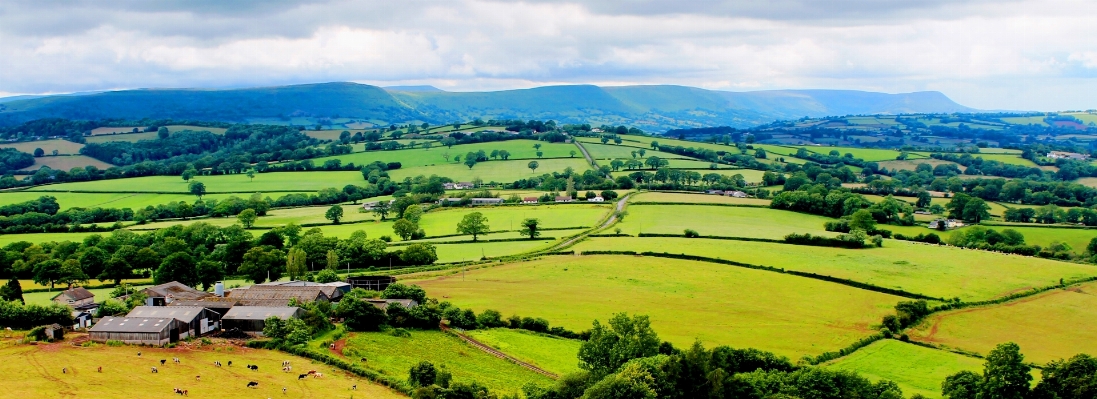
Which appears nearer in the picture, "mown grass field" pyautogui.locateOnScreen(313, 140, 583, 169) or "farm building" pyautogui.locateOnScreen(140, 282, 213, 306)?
"farm building" pyautogui.locateOnScreen(140, 282, 213, 306)

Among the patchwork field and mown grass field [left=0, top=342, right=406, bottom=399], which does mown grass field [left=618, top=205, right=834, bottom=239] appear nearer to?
the patchwork field

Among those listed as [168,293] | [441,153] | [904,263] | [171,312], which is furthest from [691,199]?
[171,312]

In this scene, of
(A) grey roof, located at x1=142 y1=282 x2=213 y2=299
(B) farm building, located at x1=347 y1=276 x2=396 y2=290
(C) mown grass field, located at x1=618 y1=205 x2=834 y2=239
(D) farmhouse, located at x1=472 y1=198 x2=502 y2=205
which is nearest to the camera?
(A) grey roof, located at x1=142 y1=282 x2=213 y2=299

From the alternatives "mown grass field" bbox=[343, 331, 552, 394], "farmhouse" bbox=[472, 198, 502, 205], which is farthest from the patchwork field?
"mown grass field" bbox=[343, 331, 552, 394]

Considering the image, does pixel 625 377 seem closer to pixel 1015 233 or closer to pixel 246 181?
pixel 1015 233

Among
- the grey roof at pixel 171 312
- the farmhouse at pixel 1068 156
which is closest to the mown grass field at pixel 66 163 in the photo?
the grey roof at pixel 171 312

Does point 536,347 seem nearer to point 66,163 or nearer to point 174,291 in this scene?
point 174,291
